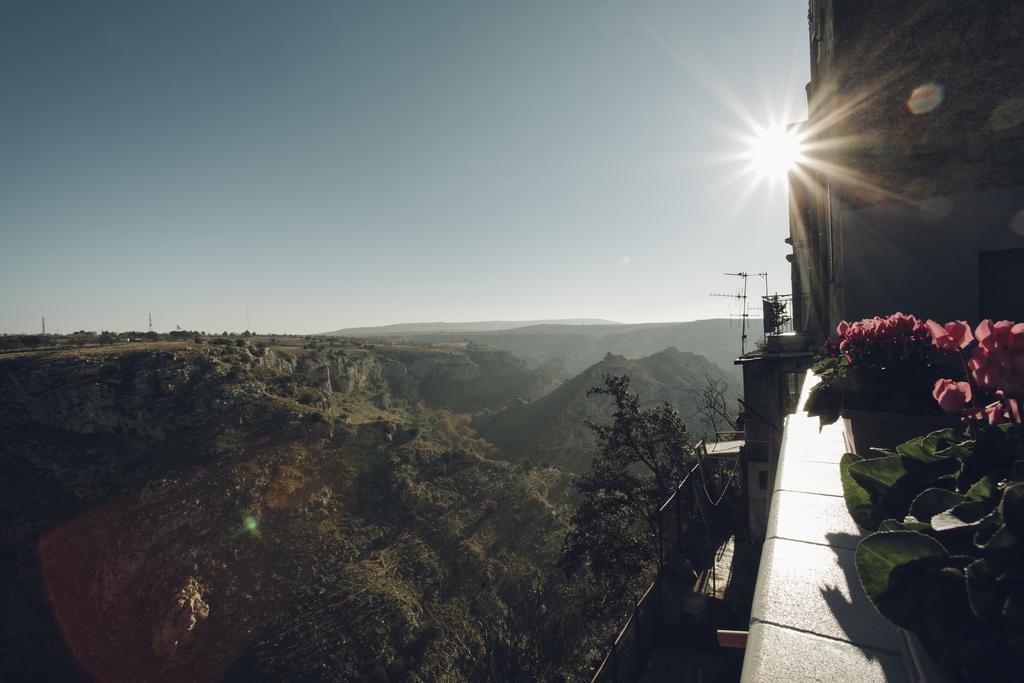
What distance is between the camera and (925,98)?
19.4 feet

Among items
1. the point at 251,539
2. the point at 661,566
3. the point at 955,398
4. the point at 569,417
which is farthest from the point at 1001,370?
the point at 569,417

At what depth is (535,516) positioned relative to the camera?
32688 millimetres

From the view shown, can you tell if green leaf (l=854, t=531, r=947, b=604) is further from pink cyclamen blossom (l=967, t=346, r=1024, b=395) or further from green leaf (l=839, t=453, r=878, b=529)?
pink cyclamen blossom (l=967, t=346, r=1024, b=395)

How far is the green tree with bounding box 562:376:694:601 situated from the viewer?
51.7 feet

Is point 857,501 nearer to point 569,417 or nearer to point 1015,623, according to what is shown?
point 1015,623

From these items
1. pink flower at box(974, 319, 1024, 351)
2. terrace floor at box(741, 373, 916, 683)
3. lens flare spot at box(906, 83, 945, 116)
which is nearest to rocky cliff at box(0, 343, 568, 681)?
terrace floor at box(741, 373, 916, 683)

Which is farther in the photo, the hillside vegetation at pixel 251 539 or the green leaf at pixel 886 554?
the hillside vegetation at pixel 251 539

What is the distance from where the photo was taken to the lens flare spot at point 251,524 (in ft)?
87.5

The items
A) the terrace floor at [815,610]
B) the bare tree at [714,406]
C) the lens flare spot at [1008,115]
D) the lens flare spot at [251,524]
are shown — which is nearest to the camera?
the terrace floor at [815,610]

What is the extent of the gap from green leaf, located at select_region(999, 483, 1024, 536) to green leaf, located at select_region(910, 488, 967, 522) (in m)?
0.33

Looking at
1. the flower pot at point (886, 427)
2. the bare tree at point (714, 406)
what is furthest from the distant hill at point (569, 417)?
the flower pot at point (886, 427)

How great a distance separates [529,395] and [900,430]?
101 metres

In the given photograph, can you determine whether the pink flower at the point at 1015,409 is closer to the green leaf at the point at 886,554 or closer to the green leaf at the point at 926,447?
the green leaf at the point at 926,447

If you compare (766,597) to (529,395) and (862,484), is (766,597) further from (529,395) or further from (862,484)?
(529,395)
